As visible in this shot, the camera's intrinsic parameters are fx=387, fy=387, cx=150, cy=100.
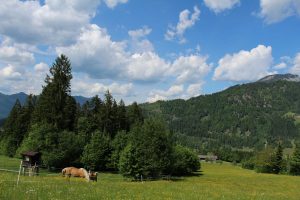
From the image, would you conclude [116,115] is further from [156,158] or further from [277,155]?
[277,155]

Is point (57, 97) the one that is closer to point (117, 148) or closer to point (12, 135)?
point (117, 148)

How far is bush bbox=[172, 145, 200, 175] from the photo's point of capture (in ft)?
344

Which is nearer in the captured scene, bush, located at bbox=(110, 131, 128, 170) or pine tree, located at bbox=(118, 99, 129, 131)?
bush, located at bbox=(110, 131, 128, 170)

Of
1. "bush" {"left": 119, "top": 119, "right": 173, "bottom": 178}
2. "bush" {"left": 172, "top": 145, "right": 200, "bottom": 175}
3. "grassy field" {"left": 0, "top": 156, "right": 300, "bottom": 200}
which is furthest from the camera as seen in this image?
"bush" {"left": 172, "top": 145, "right": 200, "bottom": 175}

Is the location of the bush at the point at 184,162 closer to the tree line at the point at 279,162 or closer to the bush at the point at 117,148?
the bush at the point at 117,148

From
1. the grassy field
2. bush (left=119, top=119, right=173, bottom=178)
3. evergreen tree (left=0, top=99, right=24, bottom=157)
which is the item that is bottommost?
the grassy field

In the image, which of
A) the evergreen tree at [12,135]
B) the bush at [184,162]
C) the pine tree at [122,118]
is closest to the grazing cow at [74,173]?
the bush at [184,162]

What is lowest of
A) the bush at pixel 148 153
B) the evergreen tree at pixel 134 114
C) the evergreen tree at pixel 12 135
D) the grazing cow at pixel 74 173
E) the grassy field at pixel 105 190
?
the grassy field at pixel 105 190

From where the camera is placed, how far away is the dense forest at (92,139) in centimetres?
7912

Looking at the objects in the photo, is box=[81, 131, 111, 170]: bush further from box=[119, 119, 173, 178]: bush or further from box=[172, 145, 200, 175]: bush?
box=[172, 145, 200, 175]: bush

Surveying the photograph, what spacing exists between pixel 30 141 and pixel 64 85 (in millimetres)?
16841

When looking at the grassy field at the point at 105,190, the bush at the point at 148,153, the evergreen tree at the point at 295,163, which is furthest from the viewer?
the evergreen tree at the point at 295,163

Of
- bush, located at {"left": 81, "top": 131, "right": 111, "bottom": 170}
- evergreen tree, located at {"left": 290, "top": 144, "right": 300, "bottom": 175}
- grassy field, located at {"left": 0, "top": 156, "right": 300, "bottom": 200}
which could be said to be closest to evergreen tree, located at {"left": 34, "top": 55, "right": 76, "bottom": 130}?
bush, located at {"left": 81, "top": 131, "right": 111, "bottom": 170}

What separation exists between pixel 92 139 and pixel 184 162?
98.9 feet
